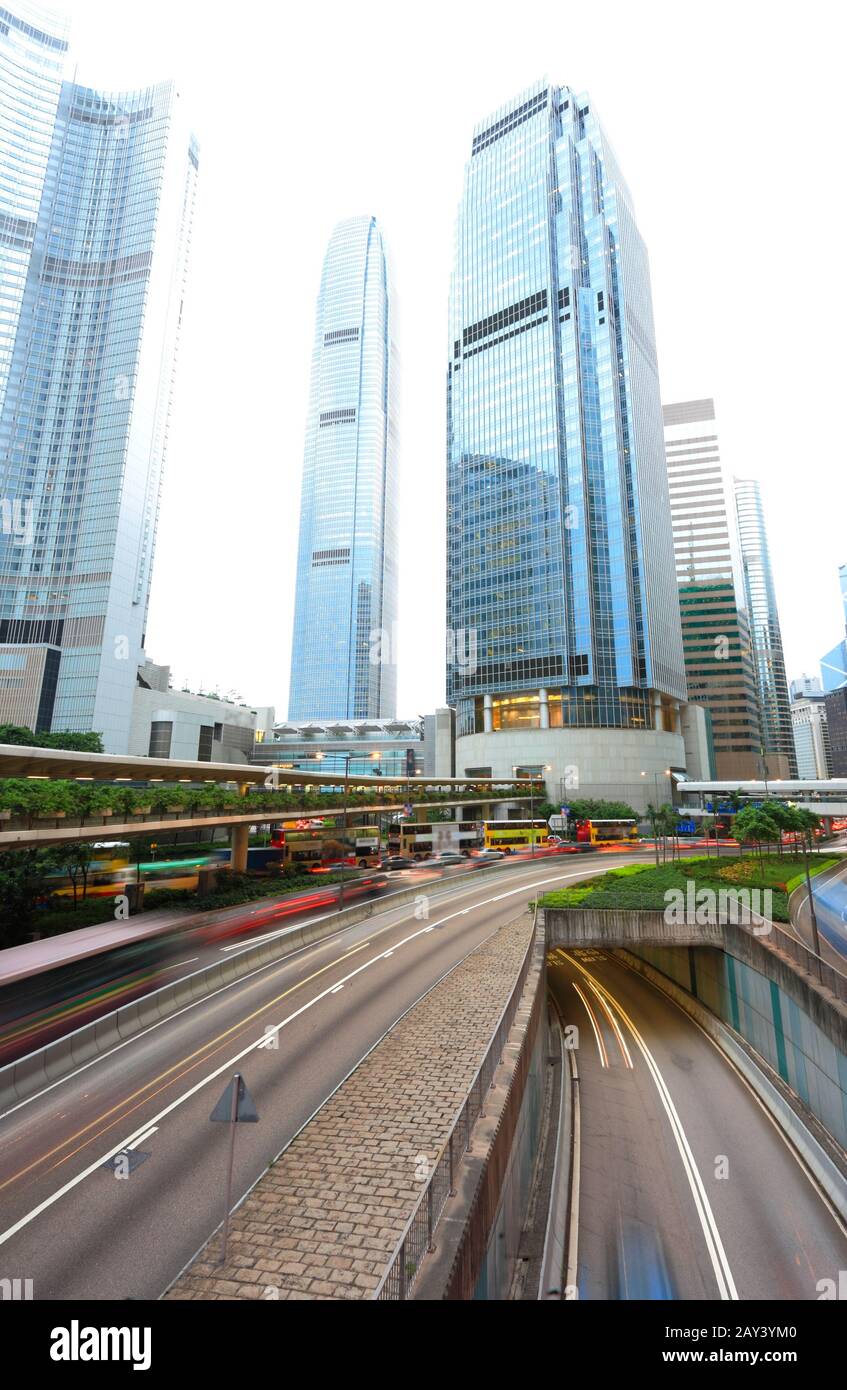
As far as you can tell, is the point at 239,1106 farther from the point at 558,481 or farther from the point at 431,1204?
the point at 558,481

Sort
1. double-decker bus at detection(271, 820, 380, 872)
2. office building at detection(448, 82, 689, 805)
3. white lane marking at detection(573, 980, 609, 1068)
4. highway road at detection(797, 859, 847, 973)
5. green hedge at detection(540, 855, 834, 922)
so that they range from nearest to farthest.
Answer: highway road at detection(797, 859, 847, 973), white lane marking at detection(573, 980, 609, 1068), green hedge at detection(540, 855, 834, 922), double-decker bus at detection(271, 820, 380, 872), office building at detection(448, 82, 689, 805)

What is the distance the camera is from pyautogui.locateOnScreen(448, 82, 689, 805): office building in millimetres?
95688

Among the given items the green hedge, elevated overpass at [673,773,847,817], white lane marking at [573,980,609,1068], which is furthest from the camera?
elevated overpass at [673,773,847,817]

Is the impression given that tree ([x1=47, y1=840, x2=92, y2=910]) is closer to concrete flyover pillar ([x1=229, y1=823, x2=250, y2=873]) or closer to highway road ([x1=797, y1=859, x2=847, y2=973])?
concrete flyover pillar ([x1=229, y1=823, x2=250, y2=873])

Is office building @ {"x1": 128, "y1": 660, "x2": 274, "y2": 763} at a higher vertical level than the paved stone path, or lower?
higher

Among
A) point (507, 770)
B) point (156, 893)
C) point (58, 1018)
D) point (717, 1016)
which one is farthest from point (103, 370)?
point (717, 1016)

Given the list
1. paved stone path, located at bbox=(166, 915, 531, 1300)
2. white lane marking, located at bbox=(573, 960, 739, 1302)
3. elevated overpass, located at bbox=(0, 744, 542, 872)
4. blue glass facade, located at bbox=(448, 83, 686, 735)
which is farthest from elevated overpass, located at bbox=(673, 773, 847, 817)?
paved stone path, located at bbox=(166, 915, 531, 1300)

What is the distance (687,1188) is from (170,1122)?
15.4m

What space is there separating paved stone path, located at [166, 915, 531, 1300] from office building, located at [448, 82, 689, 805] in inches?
3097

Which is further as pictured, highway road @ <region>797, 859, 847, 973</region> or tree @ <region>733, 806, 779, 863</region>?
tree @ <region>733, 806, 779, 863</region>

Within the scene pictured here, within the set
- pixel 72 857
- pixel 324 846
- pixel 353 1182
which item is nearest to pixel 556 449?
pixel 324 846

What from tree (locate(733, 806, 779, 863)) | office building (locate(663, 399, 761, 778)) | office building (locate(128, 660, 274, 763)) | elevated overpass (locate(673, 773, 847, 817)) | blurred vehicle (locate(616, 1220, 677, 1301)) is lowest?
blurred vehicle (locate(616, 1220, 677, 1301))

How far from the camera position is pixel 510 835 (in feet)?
227
